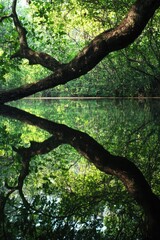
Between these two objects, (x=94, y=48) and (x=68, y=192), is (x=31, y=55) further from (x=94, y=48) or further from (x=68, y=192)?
(x=68, y=192)

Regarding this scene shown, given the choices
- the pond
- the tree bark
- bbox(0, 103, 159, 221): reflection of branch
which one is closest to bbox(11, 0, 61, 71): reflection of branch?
the tree bark

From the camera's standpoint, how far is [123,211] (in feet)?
6.45

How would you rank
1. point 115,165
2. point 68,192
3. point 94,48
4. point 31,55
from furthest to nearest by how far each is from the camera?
point 31,55 < point 94,48 < point 115,165 < point 68,192

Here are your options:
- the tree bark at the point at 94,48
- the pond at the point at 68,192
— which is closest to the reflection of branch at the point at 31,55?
the tree bark at the point at 94,48

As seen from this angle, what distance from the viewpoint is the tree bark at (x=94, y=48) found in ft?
20.6

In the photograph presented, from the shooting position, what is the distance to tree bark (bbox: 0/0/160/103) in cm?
629

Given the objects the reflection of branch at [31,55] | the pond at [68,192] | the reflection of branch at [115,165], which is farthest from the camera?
the reflection of branch at [31,55]

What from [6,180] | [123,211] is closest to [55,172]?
[6,180]

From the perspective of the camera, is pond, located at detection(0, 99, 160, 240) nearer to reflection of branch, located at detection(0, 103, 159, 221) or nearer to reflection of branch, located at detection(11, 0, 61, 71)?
reflection of branch, located at detection(0, 103, 159, 221)

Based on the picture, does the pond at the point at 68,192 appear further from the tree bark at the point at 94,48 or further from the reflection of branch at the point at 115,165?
the tree bark at the point at 94,48

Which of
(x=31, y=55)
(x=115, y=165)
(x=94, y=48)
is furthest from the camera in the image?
(x=31, y=55)

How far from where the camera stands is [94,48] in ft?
24.0

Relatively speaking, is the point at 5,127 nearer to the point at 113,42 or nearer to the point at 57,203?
the point at 113,42

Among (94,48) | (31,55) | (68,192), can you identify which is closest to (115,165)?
(68,192)
